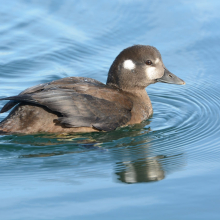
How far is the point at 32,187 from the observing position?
172 inches

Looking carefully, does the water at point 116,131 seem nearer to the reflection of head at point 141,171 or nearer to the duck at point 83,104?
the reflection of head at point 141,171

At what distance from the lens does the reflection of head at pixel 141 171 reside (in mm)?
4594

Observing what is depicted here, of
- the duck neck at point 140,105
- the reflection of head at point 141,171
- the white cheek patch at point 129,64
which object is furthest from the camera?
the white cheek patch at point 129,64

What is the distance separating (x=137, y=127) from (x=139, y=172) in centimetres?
146

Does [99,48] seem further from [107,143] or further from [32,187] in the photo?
[32,187]

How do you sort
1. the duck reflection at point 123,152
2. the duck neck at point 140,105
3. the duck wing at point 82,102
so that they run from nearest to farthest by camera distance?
the duck reflection at point 123,152 → the duck wing at point 82,102 → the duck neck at point 140,105

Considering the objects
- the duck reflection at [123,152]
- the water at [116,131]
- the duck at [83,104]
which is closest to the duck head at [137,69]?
the duck at [83,104]

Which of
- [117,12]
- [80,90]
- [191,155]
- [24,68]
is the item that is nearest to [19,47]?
[24,68]

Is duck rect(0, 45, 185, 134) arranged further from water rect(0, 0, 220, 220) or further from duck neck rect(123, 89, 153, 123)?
water rect(0, 0, 220, 220)

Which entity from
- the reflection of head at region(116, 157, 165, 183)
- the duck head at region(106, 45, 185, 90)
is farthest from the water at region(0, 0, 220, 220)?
the duck head at region(106, 45, 185, 90)

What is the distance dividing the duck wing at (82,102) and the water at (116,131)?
225mm

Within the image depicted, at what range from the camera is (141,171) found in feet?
15.7

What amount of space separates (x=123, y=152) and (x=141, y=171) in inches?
22.4

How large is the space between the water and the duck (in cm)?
17
